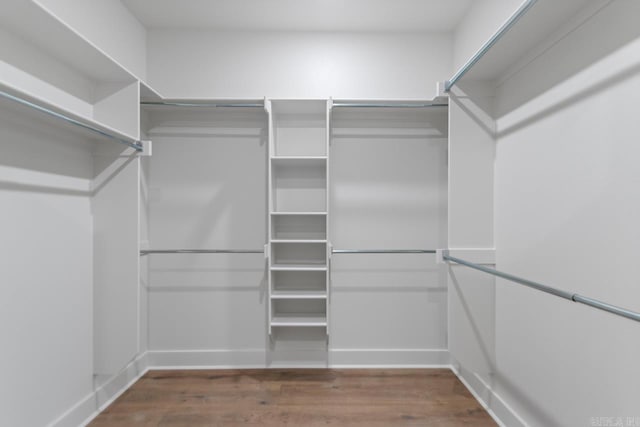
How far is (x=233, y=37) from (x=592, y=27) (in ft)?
7.40

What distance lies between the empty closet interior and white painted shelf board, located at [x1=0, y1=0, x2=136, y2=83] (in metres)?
0.01

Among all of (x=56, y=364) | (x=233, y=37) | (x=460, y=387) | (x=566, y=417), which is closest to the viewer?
(x=566, y=417)

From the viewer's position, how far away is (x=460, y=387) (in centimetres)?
227

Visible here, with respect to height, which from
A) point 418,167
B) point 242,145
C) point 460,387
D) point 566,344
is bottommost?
point 460,387

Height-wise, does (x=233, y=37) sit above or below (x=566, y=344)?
above

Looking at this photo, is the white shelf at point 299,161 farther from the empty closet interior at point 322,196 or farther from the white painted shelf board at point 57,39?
the white painted shelf board at point 57,39

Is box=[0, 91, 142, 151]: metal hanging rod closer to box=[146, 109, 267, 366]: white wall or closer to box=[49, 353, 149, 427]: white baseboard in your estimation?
box=[146, 109, 267, 366]: white wall

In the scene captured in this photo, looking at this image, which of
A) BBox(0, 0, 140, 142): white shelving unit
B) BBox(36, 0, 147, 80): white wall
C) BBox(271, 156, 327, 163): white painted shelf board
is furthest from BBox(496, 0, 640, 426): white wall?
BBox(36, 0, 147, 80): white wall

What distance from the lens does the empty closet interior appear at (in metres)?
1.33

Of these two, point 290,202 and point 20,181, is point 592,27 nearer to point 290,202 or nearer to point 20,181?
point 290,202

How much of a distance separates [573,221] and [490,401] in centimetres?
131

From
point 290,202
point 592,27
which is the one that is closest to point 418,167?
point 290,202

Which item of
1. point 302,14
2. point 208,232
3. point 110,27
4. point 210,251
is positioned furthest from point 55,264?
point 302,14

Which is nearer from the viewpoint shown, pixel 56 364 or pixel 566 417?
pixel 566 417
